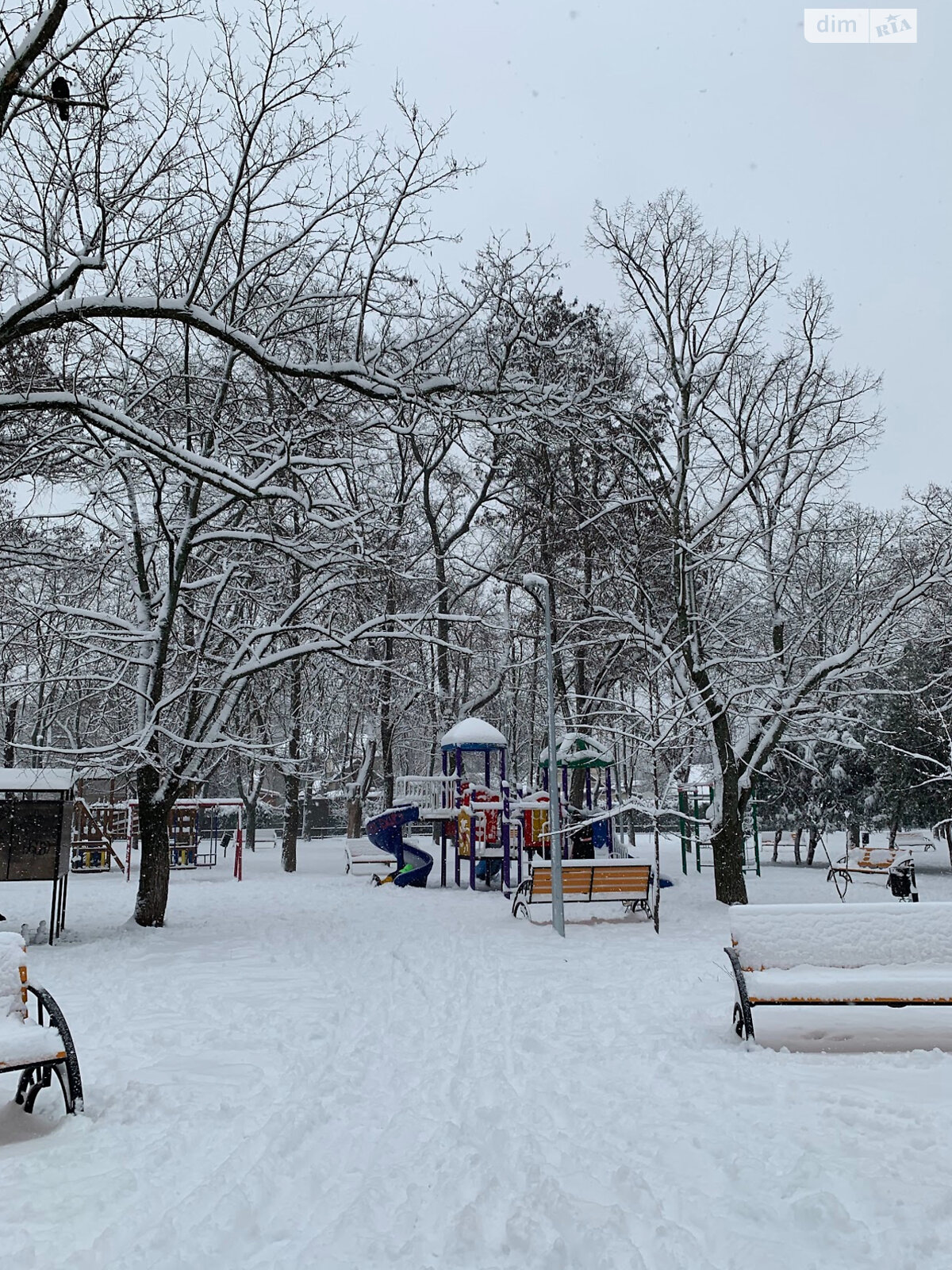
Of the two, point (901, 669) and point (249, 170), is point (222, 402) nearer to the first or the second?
point (249, 170)

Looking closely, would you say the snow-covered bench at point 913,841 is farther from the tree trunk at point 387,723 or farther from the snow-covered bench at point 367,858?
the tree trunk at point 387,723

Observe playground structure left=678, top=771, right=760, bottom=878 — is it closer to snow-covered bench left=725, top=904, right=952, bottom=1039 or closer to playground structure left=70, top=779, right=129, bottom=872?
snow-covered bench left=725, top=904, right=952, bottom=1039

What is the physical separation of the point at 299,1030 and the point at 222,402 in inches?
303

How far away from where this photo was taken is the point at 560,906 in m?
13.5

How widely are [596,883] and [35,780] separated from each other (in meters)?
8.08

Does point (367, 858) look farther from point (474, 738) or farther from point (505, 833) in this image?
point (505, 833)

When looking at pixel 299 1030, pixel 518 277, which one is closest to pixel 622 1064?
pixel 299 1030

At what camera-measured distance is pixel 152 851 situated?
13.8 meters

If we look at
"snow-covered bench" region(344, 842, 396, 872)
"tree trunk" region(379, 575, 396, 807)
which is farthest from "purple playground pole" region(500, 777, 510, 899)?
"tree trunk" region(379, 575, 396, 807)

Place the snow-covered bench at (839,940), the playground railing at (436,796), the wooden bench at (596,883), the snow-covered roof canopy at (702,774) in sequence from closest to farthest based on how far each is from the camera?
the snow-covered bench at (839,940) < the wooden bench at (596,883) < the snow-covered roof canopy at (702,774) < the playground railing at (436,796)

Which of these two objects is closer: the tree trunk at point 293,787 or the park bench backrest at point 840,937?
the park bench backrest at point 840,937

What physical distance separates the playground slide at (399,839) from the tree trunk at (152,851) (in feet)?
30.8

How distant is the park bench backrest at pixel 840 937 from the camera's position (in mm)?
6992

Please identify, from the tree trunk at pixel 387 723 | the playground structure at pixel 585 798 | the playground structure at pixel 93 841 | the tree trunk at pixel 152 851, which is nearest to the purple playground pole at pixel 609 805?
the playground structure at pixel 585 798
